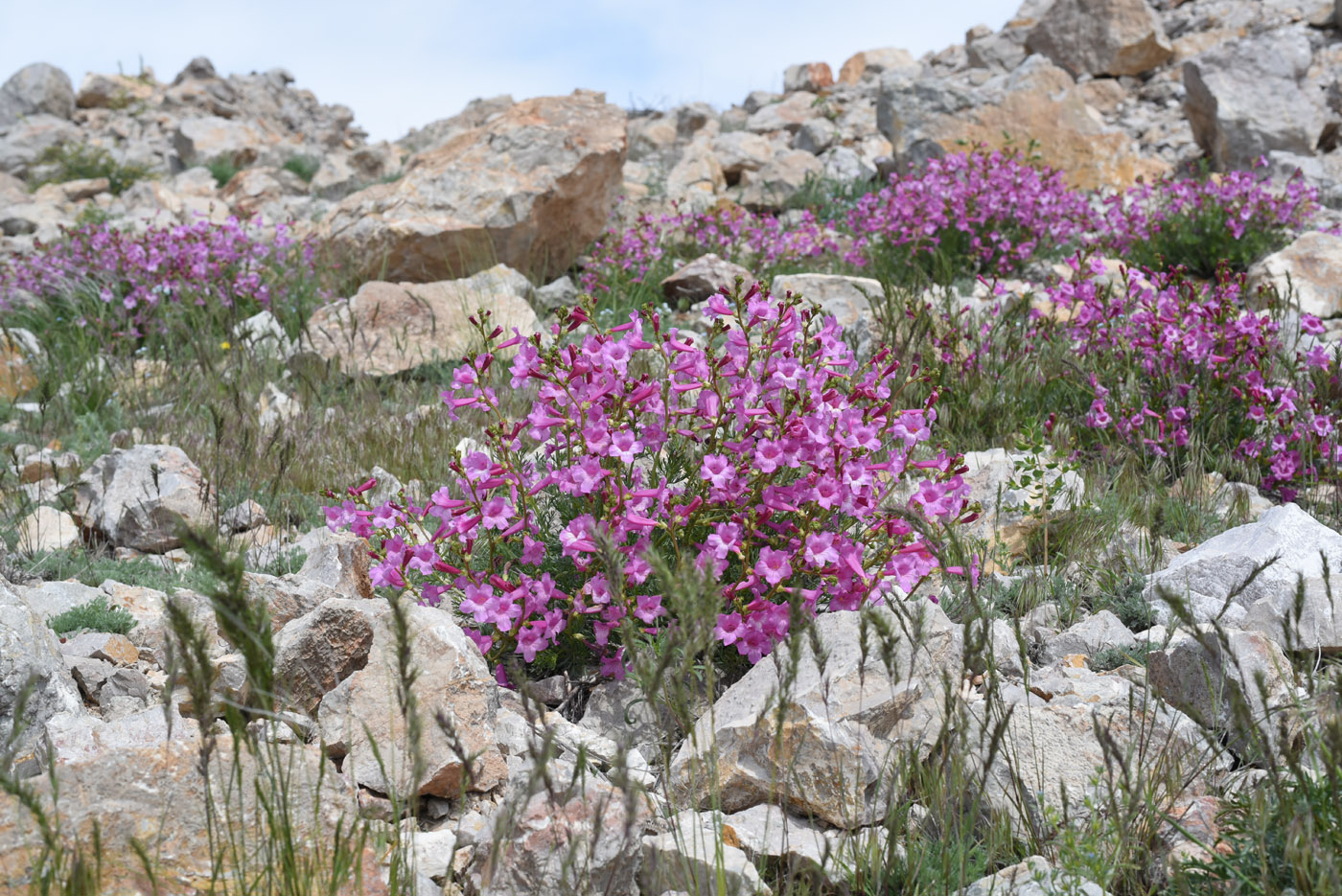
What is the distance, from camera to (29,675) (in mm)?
2379

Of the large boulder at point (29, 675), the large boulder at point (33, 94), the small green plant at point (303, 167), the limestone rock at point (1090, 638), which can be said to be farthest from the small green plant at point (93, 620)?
the large boulder at point (33, 94)

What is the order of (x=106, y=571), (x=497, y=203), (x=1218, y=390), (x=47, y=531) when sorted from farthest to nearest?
(x=497, y=203) → (x=1218, y=390) → (x=47, y=531) → (x=106, y=571)

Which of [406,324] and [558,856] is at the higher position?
[406,324]

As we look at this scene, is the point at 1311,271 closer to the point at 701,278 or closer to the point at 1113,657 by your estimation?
the point at 701,278

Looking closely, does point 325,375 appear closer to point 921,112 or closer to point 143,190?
point 921,112

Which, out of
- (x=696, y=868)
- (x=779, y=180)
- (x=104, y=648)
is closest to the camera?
(x=696, y=868)

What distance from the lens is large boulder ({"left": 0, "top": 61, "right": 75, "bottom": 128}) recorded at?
879 inches

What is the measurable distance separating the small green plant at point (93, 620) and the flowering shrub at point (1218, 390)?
4270mm

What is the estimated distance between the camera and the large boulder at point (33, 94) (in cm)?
2233

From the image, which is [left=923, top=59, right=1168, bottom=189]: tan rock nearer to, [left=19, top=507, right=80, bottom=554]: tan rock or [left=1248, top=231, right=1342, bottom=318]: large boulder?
[left=1248, top=231, right=1342, bottom=318]: large boulder

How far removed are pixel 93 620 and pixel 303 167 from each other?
55.3 feet

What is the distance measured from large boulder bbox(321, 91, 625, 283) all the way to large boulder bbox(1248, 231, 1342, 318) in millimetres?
5671

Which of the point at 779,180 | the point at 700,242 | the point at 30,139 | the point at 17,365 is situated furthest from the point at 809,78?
the point at 17,365

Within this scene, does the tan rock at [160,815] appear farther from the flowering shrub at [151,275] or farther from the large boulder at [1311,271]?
the large boulder at [1311,271]
